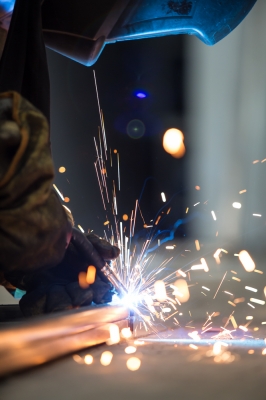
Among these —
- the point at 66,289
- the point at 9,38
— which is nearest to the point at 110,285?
the point at 66,289

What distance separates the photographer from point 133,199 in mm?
3787

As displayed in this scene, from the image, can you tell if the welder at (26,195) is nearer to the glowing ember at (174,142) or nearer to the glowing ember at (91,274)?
the glowing ember at (91,274)

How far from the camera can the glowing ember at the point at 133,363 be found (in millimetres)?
780

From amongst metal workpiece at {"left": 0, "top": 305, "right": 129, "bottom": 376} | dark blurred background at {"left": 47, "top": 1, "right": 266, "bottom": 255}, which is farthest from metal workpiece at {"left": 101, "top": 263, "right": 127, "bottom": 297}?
dark blurred background at {"left": 47, "top": 1, "right": 266, "bottom": 255}

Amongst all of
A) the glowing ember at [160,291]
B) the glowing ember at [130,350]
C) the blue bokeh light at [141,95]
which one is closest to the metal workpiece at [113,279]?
the glowing ember at [130,350]

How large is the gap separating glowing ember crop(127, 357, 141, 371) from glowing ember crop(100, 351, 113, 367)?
0.12 feet

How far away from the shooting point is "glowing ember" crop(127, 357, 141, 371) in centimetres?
78

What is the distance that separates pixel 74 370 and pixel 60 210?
27 centimetres

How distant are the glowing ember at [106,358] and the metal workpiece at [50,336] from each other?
62 mm

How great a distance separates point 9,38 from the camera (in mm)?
1225

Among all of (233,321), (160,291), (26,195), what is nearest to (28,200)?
(26,195)

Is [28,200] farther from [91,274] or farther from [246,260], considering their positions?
[246,260]

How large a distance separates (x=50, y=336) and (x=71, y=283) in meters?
0.43

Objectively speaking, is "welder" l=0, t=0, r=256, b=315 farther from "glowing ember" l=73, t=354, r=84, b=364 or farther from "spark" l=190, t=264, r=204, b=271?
"spark" l=190, t=264, r=204, b=271
